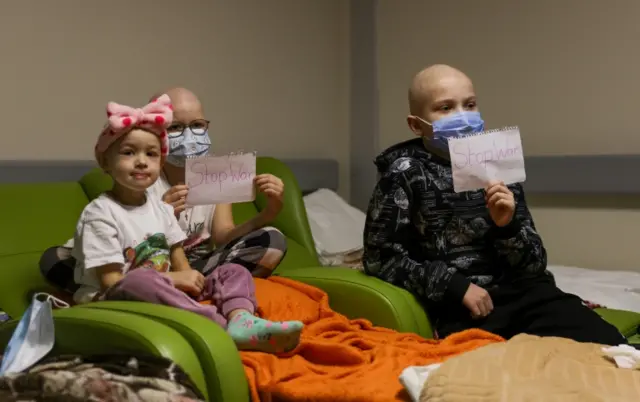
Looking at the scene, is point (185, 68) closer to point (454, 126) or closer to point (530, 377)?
point (454, 126)

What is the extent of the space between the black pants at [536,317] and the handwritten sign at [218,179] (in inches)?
24.8

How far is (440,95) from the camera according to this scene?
2080mm

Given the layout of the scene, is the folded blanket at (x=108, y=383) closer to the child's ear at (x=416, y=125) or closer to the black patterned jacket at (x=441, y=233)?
the black patterned jacket at (x=441, y=233)

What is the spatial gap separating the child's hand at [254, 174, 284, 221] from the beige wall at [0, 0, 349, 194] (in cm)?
87

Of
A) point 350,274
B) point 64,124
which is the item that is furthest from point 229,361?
point 64,124

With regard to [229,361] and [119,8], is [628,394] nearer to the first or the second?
[229,361]

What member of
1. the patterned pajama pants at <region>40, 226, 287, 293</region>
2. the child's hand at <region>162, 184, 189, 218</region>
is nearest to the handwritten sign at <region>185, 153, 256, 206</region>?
the child's hand at <region>162, 184, 189, 218</region>

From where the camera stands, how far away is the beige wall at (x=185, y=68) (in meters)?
2.46

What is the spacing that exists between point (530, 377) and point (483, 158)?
0.67m

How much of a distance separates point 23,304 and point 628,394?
1.41 meters

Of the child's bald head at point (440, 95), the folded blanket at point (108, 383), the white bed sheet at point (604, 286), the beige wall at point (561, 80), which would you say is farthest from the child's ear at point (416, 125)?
the beige wall at point (561, 80)

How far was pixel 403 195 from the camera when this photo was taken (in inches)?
80.0

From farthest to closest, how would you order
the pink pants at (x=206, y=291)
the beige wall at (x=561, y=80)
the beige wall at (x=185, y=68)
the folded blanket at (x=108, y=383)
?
Answer: the beige wall at (x=561, y=80) → the beige wall at (x=185, y=68) → the pink pants at (x=206, y=291) → the folded blanket at (x=108, y=383)

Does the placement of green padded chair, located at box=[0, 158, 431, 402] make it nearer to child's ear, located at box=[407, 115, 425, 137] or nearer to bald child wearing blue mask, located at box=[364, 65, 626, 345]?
bald child wearing blue mask, located at box=[364, 65, 626, 345]
